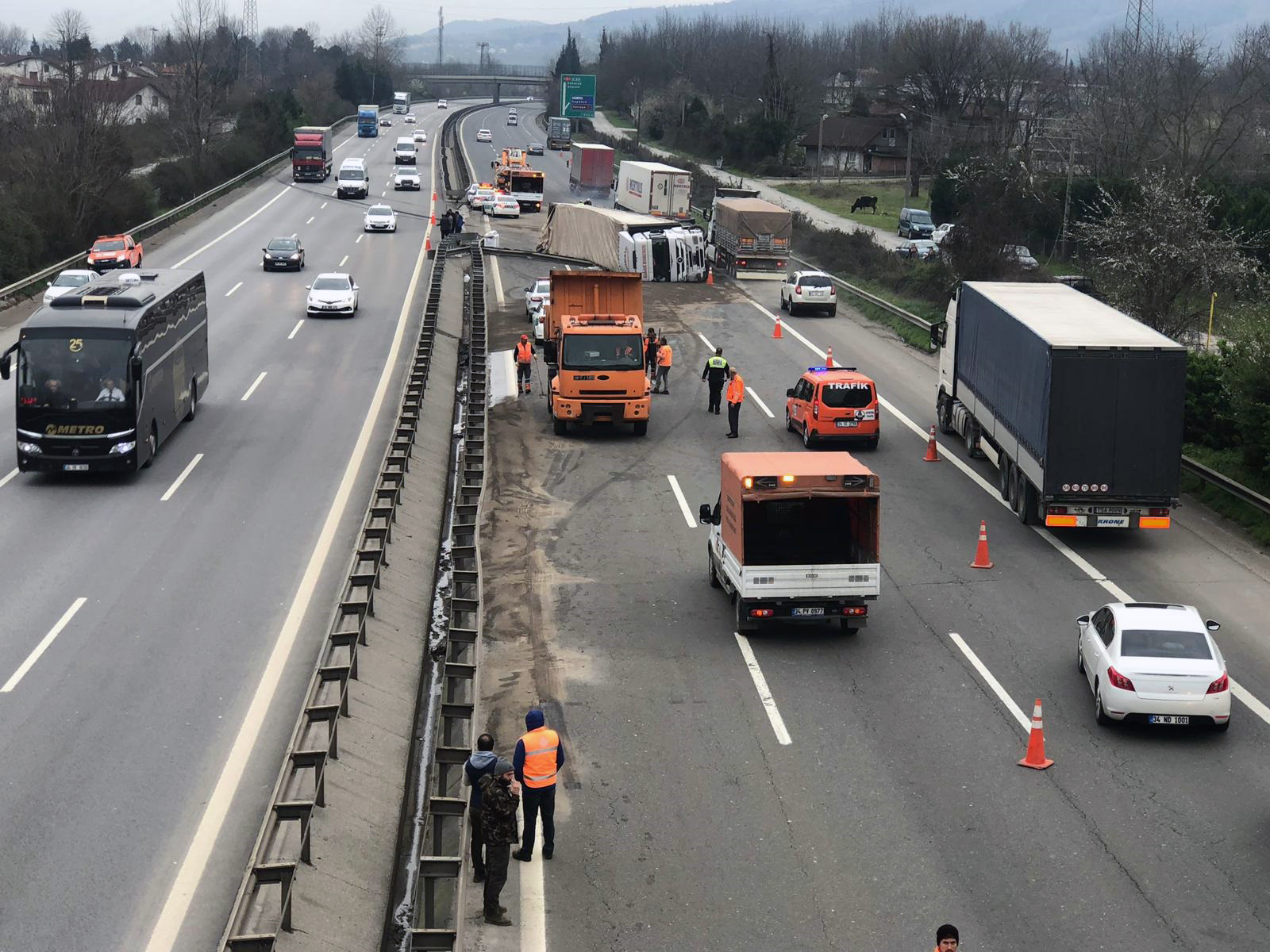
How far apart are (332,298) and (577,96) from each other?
328 feet

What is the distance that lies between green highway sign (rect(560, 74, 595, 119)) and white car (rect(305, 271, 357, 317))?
97850 millimetres

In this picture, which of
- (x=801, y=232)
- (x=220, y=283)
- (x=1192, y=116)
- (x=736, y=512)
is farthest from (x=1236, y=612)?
(x=1192, y=116)

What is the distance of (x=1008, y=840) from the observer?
1468cm

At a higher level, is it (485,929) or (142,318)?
(142,318)

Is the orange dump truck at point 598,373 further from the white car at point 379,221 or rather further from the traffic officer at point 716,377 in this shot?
the white car at point 379,221

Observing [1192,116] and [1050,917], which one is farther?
[1192,116]

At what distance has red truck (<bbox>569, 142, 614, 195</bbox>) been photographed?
9394 cm

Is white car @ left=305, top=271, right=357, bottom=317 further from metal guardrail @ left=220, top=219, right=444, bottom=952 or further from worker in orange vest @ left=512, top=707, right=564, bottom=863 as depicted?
worker in orange vest @ left=512, top=707, right=564, bottom=863

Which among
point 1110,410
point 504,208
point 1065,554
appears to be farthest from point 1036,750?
point 504,208

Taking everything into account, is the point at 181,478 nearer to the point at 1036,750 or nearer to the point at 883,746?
the point at 883,746

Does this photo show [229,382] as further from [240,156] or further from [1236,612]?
[240,156]

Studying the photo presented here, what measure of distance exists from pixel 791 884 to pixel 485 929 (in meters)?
2.86

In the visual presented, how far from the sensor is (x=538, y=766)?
13617 mm

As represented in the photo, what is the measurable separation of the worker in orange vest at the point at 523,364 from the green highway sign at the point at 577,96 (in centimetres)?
10668
